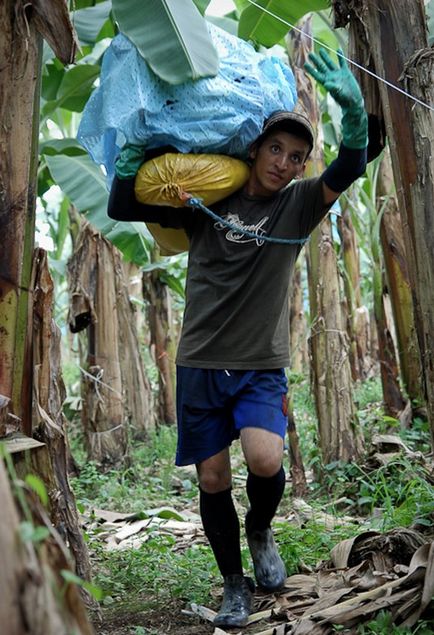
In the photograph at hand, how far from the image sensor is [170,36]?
10.8 feet

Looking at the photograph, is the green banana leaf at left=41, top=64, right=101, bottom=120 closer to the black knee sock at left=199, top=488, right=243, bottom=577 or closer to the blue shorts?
the blue shorts

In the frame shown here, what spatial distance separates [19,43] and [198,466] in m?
1.64

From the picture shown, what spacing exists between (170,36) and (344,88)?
2.61 feet

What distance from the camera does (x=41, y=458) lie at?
2.99m

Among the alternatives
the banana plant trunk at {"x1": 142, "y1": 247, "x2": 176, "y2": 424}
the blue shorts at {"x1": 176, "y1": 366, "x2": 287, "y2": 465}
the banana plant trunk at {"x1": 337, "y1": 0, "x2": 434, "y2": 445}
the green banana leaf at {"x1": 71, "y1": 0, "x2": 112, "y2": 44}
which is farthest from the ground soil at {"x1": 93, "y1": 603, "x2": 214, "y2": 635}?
the banana plant trunk at {"x1": 142, "y1": 247, "x2": 176, "y2": 424}

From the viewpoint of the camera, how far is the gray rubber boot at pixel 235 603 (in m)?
3.03

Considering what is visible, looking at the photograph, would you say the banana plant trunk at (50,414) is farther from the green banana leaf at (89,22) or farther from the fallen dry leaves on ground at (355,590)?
the green banana leaf at (89,22)

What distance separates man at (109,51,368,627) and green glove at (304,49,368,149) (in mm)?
213

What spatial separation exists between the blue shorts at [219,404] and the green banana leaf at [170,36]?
109 centimetres

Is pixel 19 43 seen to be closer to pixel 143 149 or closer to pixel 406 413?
pixel 143 149

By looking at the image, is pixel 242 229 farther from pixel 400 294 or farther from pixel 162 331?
pixel 162 331

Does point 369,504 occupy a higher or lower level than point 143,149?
lower

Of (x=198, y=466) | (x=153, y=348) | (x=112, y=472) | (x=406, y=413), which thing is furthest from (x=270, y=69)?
(x=153, y=348)

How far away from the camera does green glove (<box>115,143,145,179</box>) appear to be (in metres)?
3.19
